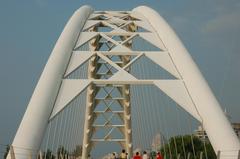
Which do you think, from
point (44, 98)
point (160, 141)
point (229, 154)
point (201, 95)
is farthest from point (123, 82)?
point (160, 141)

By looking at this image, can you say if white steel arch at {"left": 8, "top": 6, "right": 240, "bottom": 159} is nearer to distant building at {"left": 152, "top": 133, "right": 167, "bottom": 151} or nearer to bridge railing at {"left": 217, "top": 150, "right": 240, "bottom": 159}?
bridge railing at {"left": 217, "top": 150, "right": 240, "bottom": 159}

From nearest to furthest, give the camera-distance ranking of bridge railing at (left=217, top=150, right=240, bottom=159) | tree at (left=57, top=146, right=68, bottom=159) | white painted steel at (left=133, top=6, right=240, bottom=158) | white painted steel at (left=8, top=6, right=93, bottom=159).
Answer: white painted steel at (left=8, top=6, right=93, bottom=159), bridge railing at (left=217, top=150, right=240, bottom=159), white painted steel at (left=133, top=6, right=240, bottom=158), tree at (left=57, top=146, right=68, bottom=159)

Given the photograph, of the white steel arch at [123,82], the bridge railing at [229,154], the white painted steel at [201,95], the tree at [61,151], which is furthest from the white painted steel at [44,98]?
the bridge railing at [229,154]

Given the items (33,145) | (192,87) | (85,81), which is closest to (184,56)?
(192,87)

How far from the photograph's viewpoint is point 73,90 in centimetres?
1741

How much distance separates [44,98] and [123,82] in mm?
3171

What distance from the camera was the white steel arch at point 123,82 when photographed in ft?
50.4

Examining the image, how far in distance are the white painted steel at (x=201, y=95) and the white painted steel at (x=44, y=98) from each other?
3.82 meters

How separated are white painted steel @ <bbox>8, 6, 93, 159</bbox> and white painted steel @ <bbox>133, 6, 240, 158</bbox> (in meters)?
3.82

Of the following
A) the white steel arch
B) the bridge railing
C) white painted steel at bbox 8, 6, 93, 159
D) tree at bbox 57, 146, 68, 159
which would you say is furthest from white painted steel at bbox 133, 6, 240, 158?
tree at bbox 57, 146, 68, 159

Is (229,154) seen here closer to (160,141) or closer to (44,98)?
(44,98)

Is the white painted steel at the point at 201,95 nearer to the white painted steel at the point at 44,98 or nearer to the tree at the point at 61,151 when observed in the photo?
the white painted steel at the point at 44,98

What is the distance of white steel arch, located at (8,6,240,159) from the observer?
1536cm

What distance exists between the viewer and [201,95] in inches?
690
